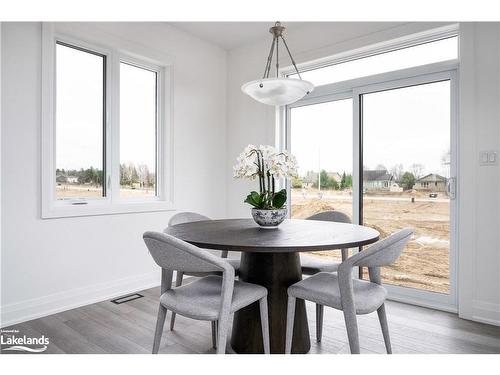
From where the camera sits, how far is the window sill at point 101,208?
2.66 metres

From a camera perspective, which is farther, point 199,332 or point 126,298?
point 126,298

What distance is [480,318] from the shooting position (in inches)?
98.7

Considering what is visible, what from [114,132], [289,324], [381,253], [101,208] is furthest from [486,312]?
[114,132]

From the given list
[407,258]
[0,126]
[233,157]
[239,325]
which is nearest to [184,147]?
[233,157]

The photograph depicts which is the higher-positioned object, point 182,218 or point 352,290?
point 182,218

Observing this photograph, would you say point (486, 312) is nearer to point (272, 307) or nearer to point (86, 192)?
point (272, 307)

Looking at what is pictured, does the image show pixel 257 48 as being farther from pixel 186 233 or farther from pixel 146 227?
pixel 186 233

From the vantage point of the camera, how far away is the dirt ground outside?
2846 millimetres

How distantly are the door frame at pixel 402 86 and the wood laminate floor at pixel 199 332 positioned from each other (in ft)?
0.46

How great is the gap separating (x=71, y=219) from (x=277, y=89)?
2.06 metres

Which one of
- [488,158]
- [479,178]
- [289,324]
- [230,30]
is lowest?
[289,324]

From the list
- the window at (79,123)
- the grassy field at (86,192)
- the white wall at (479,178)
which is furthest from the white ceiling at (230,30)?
the grassy field at (86,192)

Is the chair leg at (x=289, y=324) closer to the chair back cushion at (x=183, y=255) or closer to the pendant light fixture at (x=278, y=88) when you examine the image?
the chair back cushion at (x=183, y=255)

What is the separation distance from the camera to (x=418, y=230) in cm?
297
